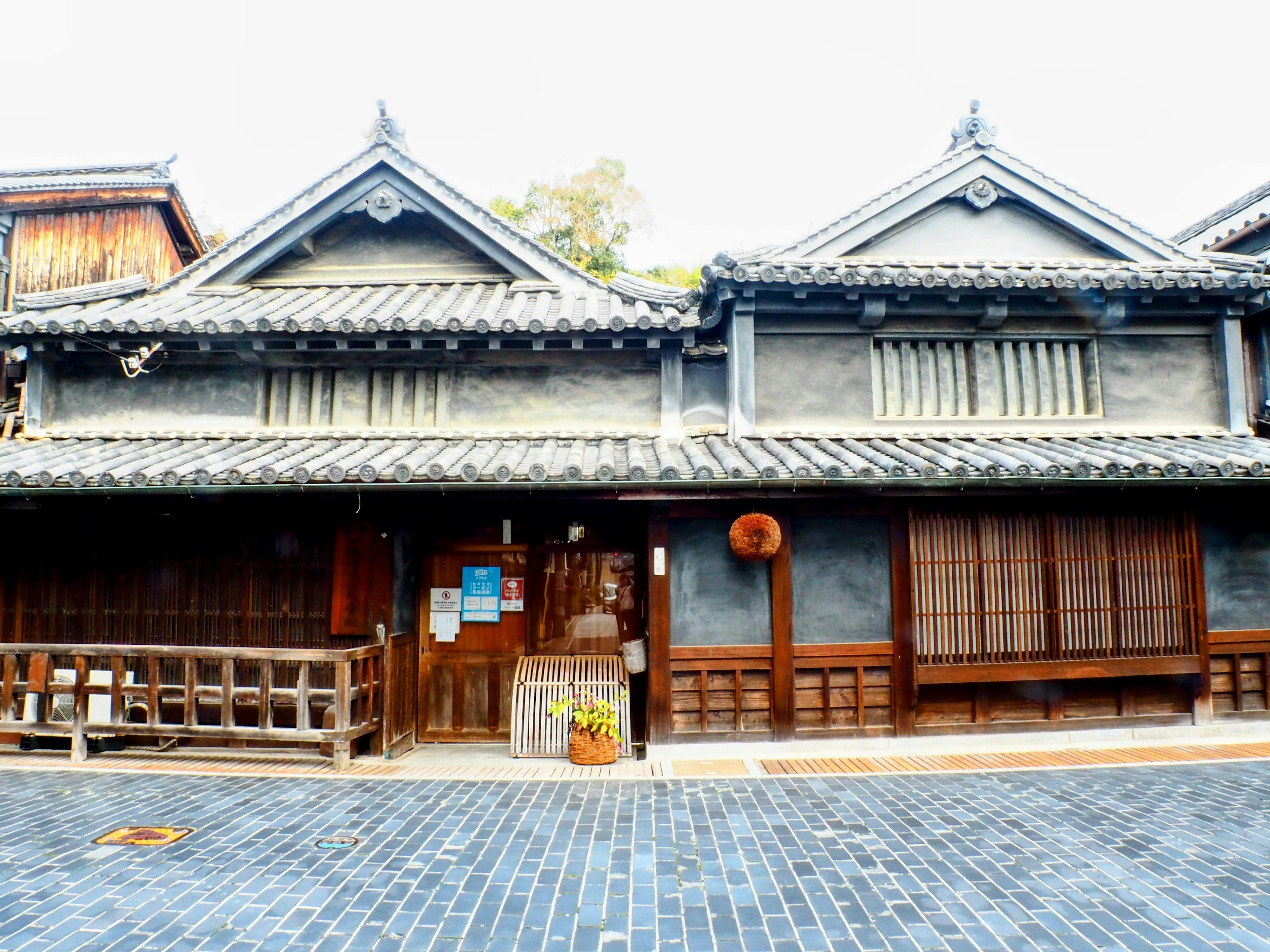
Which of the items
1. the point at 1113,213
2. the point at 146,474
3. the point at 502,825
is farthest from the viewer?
the point at 1113,213

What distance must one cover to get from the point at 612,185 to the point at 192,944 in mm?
30228

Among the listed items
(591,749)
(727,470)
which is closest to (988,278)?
(727,470)

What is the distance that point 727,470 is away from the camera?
832cm

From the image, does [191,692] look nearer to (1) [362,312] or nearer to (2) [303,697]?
(2) [303,697]

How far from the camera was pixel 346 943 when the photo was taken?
457 cm

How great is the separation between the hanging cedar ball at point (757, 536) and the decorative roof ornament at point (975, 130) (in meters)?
7.08

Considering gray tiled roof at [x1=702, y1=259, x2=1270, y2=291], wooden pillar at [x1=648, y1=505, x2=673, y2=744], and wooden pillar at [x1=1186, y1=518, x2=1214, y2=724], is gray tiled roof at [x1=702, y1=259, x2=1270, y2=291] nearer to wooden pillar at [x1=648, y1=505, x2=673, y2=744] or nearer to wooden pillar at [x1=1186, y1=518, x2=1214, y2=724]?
wooden pillar at [x1=1186, y1=518, x2=1214, y2=724]

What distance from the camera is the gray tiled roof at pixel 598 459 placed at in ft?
26.9

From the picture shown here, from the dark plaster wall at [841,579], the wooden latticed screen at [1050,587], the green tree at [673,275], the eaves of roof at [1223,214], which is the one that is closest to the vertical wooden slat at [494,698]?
the dark plaster wall at [841,579]

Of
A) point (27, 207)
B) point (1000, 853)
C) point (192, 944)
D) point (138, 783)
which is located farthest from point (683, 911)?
point (27, 207)

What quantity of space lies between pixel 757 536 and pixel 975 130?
24.9ft

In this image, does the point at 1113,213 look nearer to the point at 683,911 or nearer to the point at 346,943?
the point at 683,911

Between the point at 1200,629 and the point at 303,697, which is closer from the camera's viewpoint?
the point at 303,697

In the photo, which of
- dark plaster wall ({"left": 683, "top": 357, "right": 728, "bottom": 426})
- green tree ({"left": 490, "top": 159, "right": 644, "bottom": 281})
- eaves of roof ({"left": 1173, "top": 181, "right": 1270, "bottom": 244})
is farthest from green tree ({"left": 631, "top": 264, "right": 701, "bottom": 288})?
dark plaster wall ({"left": 683, "top": 357, "right": 728, "bottom": 426})
